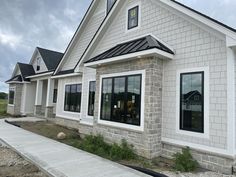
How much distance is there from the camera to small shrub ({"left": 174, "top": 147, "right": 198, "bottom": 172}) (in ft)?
18.9

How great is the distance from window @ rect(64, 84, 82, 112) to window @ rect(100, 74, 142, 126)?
15.5 feet

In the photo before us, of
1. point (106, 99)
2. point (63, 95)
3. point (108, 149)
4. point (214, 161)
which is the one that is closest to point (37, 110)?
point (63, 95)

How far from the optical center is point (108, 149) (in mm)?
7773

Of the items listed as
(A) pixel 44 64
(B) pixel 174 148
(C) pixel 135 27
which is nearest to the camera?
(B) pixel 174 148

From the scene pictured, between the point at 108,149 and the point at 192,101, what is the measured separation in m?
3.86

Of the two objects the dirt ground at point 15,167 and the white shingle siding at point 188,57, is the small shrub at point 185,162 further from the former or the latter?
the dirt ground at point 15,167

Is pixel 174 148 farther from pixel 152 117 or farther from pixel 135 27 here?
pixel 135 27

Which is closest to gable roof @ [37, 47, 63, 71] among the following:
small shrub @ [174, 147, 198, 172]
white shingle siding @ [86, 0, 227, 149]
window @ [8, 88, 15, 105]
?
window @ [8, 88, 15, 105]

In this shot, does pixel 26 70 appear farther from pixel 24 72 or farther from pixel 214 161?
pixel 214 161

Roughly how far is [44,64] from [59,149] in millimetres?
14925

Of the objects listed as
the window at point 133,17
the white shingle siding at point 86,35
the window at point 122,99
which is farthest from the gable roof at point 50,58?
the window at point 133,17

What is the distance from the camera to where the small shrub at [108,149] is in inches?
272

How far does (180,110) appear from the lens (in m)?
6.82

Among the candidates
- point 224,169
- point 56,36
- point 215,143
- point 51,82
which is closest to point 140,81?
point 215,143
